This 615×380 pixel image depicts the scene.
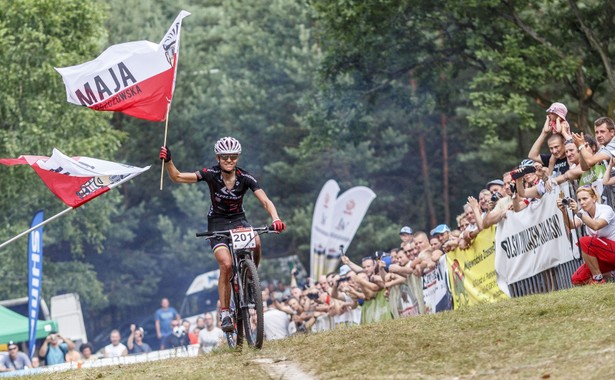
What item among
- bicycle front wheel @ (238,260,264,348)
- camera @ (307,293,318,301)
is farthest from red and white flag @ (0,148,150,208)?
camera @ (307,293,318,301)

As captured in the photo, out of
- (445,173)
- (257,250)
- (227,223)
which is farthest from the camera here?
(445,173)

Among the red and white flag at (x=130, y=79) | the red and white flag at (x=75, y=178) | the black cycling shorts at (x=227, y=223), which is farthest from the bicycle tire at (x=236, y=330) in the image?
the red and white flag at (x=130, y=79)

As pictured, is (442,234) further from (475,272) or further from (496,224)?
(496,224)

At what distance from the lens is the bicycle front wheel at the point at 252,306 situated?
12.4m

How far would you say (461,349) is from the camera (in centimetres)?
1040

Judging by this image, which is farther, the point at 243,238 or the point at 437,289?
the point at 437,289

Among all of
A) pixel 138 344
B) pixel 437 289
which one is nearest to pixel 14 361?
pixel 138 344

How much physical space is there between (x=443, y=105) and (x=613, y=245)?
78.8 feet

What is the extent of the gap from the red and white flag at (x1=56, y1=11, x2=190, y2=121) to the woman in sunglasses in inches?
90.1

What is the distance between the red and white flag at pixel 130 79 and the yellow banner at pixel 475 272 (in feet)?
14.7

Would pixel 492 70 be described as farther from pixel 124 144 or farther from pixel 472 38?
pixel 124 144

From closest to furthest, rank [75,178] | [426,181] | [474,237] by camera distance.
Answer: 1. [75,178]
2. [474,237]
3. [426,181]

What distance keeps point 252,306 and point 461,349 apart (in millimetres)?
2928

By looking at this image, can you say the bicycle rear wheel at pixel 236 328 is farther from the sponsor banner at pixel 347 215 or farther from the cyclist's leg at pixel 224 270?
the sponsor banner at pixel 347 215
